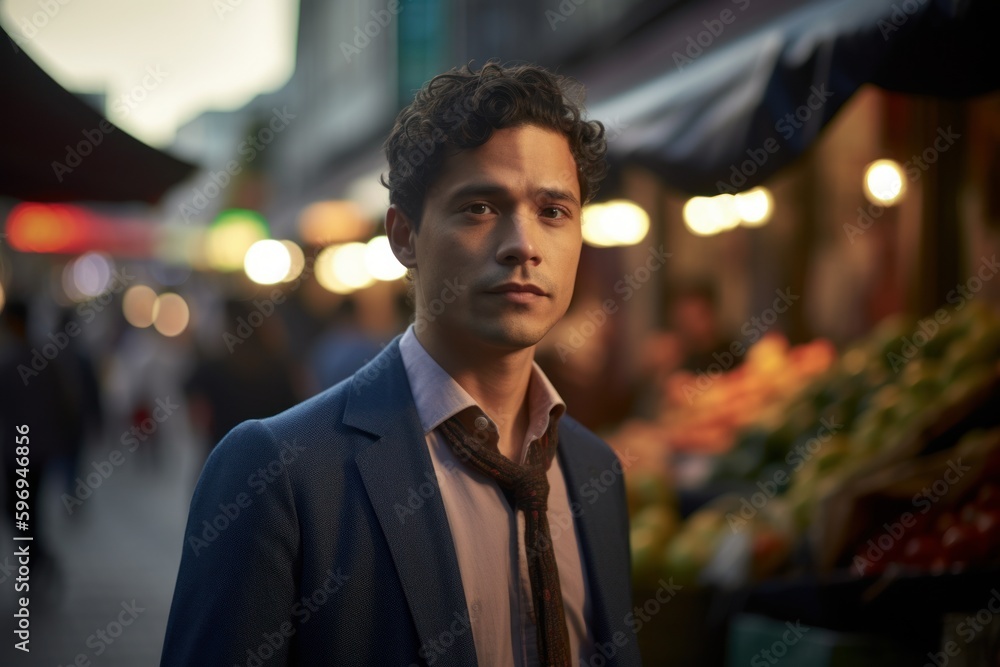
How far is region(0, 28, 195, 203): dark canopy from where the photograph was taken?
323 cm

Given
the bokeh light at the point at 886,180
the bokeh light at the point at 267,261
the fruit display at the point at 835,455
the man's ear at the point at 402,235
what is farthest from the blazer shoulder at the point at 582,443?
the bokeh light at the point at 267,261

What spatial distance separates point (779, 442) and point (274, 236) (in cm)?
1937

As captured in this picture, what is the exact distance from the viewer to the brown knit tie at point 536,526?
1814 millimetres

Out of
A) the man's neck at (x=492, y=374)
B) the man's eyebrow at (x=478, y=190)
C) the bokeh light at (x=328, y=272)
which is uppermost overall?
the bokeh light at (x=328, y=272)

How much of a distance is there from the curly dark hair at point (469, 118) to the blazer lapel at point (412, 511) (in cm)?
41

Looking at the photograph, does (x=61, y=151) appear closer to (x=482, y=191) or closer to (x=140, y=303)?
(x=482, y=191)

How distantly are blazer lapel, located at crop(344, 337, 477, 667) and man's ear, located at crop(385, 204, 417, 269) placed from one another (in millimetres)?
276

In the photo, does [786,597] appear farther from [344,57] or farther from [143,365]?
[344,57]

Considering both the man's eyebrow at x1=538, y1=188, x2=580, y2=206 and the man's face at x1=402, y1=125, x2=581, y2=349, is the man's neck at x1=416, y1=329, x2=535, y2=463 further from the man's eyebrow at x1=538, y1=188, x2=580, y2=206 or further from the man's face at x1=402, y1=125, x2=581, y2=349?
the man's eyebrow at x1=538, y1=188, x2=580, y2=206

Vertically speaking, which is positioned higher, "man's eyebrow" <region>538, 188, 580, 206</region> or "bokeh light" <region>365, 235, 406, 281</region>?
"bokeh light" <region>365, 235, 406, 281</region>

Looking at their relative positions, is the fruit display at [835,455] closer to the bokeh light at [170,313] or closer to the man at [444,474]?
the man at [444,474]

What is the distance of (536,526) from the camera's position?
1.88 meters

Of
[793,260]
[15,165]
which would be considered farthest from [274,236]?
[15,165]

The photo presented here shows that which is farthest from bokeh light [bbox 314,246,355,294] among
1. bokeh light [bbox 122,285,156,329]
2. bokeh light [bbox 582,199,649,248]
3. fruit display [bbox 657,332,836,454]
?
bokeh light [bbox 122,285,156,329]
